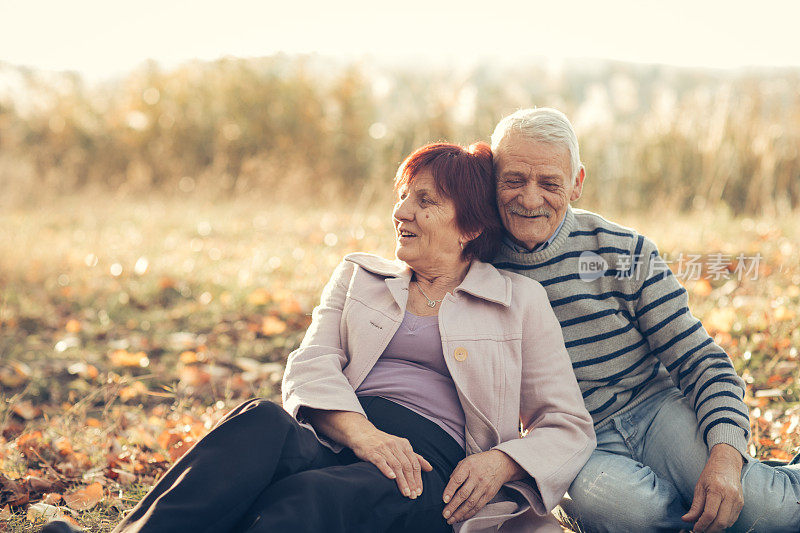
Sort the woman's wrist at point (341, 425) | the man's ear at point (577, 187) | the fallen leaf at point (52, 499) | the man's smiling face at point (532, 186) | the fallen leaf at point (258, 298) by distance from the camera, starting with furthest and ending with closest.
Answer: the fallen leaf at point (258, 298)
the fallen leaf at point (52, 499)
the man's ear at point (577, 187)
the man's smiling face at point (532, 186)
the woman's wrist at point (341, 425)

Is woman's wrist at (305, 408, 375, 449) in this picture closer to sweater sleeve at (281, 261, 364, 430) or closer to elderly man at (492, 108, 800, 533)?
sweater sleeve at (281, 261, 364, 430)

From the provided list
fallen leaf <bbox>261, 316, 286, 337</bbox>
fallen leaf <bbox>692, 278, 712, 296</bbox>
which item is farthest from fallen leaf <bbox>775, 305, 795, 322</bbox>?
fallen leaf <bbox>261, 316, 286, 337</bbox>

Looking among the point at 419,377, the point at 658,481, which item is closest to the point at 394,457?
the point at 419,377

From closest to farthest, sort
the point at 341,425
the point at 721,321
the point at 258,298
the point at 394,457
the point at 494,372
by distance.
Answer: the point at 394,457 → the point at 341,425 → the point at 494,372 → the point at 721,321 → the point at 258,298

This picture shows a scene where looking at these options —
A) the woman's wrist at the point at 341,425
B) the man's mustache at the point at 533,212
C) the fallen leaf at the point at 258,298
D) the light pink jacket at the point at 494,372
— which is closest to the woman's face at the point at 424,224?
the light pink jacket at the point at 494,372

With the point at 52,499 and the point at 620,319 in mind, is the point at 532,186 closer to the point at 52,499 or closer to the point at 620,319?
the point at 620,319

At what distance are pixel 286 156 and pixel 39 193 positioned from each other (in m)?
3.18

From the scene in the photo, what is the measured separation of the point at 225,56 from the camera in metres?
9.98

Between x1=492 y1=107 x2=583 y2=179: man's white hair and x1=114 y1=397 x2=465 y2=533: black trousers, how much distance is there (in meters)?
1.13

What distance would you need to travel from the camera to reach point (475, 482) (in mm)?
2195

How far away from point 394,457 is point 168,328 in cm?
298

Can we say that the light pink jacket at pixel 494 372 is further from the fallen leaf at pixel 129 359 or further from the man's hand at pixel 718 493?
the fallen leaf at pixel 129 359

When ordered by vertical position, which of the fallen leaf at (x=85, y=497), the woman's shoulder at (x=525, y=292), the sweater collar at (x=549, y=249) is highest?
the sweater collar at (x=549, y=249)

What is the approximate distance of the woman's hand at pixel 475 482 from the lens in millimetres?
2180
